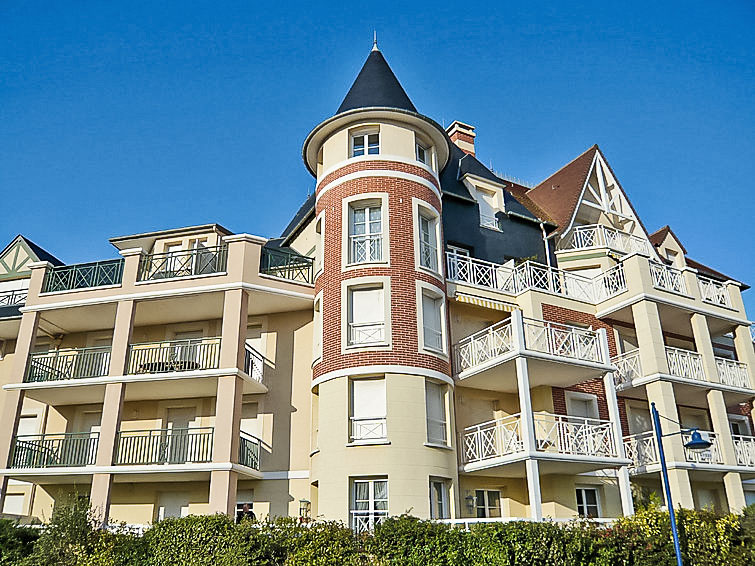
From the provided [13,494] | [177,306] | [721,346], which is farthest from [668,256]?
[13,494]

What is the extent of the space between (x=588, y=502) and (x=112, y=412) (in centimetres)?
1495

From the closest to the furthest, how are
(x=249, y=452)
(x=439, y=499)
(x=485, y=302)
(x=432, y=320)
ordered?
(x=439, y=499), (x=249, y=452), (x=432, y=320), (x=485, y=302)

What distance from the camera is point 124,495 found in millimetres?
21266

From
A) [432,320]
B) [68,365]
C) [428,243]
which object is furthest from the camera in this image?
[68,365]

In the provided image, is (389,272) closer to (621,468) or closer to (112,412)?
(621,468)

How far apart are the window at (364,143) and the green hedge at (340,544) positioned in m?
11.9

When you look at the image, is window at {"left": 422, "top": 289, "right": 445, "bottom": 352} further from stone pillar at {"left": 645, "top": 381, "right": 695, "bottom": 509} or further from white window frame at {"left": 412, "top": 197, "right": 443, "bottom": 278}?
stone pillar at {"left": 645, "top": 381, "right": 695, "bottom": 509}

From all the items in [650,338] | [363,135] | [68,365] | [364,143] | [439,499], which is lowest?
[439,499]

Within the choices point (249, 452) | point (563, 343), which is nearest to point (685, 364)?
point (563, 343)

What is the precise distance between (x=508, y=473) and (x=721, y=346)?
14.0m

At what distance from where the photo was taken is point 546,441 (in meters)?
18.3

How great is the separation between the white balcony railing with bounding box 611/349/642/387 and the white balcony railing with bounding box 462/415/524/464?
4742 mm

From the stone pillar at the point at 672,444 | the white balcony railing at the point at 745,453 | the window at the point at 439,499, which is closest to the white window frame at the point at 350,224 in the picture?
the window at the point at 439,499

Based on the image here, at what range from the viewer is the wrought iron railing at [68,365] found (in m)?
21.3
